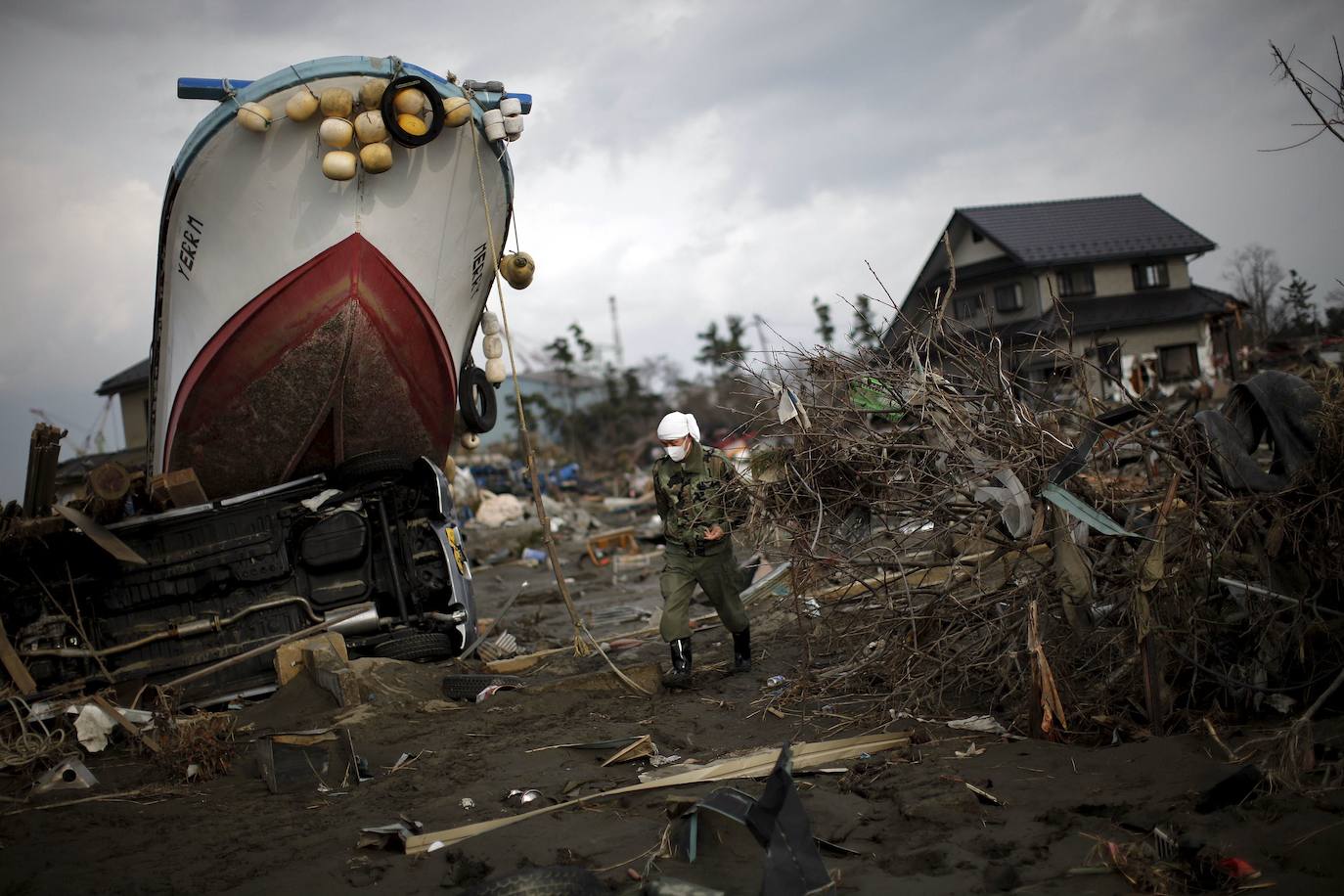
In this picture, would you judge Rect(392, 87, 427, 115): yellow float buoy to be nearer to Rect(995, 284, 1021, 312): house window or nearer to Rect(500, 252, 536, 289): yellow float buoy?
Rect(500, 252, 536, 289): yellow float buoy

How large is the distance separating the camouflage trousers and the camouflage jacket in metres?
0.11

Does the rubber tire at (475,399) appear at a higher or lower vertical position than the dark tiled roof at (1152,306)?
lower

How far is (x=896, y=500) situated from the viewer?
16.2 ft

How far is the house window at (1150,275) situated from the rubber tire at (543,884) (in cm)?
3217

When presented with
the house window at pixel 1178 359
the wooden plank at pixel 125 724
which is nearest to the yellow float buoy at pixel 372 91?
the wooden plank at pixel 125 724

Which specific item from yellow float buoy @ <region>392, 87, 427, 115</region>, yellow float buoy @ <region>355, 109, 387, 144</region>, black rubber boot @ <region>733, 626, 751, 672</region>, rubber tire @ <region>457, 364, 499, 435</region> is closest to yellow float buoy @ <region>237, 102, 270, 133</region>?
yellow float buoy @ <region>355, 109, 387, 144</region>

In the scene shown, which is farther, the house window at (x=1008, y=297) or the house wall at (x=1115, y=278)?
the house wall at (x=1115, y=278)

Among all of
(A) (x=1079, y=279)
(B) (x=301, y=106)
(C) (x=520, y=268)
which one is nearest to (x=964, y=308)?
(C) (x=520, y=268)

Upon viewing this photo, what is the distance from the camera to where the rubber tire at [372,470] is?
7.55 meters

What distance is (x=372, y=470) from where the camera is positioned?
24.7 ft

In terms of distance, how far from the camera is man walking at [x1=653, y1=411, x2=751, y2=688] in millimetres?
6254

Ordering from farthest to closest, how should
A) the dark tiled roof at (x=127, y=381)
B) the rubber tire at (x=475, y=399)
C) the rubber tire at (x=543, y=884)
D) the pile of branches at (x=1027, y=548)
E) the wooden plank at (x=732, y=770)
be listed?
the dark tiled roof at (x=127, y=381) < the rubber tire at (x=475, y=399) < the pile of branches at (x=1027, y=548) < the wooden plank at (x=732, y=770) < the rubber tire at (x=543, y=884)

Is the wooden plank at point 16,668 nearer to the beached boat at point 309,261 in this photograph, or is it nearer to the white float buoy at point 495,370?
the beached boat at point 309,261

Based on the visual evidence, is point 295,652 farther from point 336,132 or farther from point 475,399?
point 336,132
